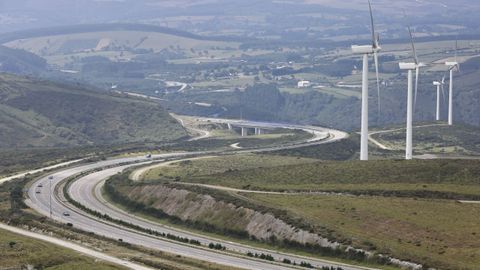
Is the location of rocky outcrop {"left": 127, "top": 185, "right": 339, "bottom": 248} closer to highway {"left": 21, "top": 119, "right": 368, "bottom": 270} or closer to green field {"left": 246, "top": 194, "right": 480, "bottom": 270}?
green field {"left": 246, "top": 194, "right": 480, "bottom": 270}

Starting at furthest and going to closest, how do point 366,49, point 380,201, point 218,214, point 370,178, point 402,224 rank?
point 366,49 → point 370,178 → point 218,214 → point 380,201 → point 402,224

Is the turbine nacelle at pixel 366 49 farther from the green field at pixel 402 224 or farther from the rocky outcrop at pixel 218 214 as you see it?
the rocky outcrop at pixel 218 214

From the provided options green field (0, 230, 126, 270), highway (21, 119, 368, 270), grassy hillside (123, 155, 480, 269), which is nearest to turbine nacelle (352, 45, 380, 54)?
grassy hillside (123, 155, 480, 269)

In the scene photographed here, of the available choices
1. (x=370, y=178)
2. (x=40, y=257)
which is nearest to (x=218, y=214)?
(x=370, y=178)

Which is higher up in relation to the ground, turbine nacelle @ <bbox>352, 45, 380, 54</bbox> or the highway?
turbine nacelle @ <bbox>352, 45, 380, 54</bbox>

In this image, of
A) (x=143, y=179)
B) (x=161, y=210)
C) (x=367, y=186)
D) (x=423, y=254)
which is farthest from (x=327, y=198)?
(x=143, y=179)

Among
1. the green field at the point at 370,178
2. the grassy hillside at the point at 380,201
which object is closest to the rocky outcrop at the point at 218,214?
the grassy hillside at the point at 380,201

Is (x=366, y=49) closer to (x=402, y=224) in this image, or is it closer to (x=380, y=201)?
(x=380, y=201)

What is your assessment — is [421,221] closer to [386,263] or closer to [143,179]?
[386,263]

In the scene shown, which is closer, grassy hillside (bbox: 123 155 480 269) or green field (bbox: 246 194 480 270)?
green field (bbox: 246 194 480 270)
